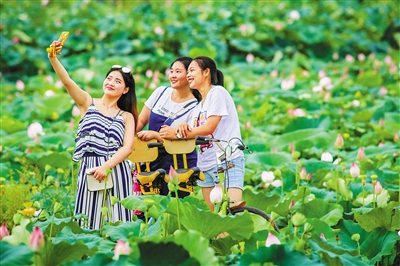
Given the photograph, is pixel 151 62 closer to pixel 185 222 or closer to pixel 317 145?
pixel 317 145

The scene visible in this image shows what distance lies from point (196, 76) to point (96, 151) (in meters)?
0.60

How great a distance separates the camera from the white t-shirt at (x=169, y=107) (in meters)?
3.63

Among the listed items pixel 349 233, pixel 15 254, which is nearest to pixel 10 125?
pixel 349 233

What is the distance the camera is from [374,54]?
10.5 meters

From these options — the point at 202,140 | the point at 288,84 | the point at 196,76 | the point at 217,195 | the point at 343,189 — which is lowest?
the point at 343,189

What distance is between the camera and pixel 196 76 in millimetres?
3436

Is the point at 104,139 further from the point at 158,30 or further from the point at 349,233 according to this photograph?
the point at 158,30

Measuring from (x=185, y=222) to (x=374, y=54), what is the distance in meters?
8.19

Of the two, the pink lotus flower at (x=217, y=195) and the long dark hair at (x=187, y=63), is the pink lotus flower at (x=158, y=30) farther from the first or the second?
the pink lotus flower at (x=217, y=195)

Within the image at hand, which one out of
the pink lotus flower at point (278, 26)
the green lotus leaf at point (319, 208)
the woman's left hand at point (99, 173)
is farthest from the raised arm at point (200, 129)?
the pink lotus flower at point (278, 26)

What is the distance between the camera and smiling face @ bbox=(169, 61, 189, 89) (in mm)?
3588

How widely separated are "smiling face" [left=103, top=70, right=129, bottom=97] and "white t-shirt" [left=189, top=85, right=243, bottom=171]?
0.39m

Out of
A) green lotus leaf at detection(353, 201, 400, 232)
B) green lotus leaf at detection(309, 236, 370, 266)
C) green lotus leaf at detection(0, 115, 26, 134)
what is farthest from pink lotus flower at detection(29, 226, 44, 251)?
green lotus leaf at detection(0, 115, 26, 134)

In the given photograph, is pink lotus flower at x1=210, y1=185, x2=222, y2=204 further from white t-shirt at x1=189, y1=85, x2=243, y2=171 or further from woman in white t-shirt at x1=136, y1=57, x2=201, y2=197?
woman in white t-shirt at x1=136, y1=57, x2=201, y2=197
